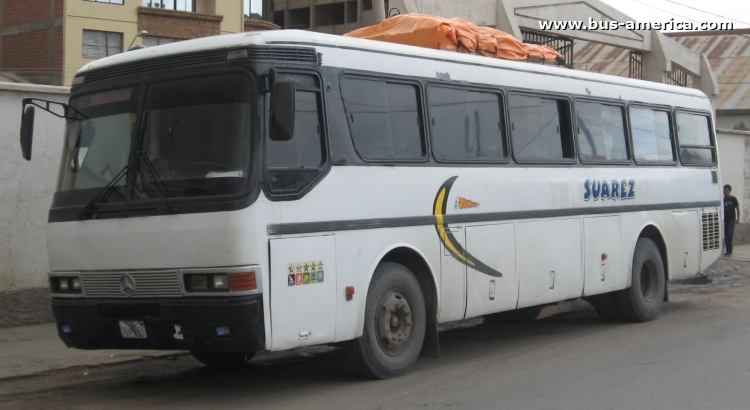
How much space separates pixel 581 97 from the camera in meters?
11.4

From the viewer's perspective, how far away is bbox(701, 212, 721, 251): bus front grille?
13.6m

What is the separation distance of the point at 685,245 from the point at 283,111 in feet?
26.4

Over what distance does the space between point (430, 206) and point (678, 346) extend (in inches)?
134

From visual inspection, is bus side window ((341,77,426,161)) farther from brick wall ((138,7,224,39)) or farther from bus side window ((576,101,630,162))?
brick wall ((138,7,224,39))

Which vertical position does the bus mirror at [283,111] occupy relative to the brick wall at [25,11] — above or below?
below

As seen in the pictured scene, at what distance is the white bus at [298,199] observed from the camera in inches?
283

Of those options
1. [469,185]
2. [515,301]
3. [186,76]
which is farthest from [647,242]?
[186,76]

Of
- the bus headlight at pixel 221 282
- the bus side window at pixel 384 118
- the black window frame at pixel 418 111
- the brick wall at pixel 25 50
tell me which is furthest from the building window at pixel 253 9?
the bus headlight at pixel 221 282

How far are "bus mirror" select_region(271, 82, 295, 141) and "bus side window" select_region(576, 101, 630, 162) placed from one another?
510 cm

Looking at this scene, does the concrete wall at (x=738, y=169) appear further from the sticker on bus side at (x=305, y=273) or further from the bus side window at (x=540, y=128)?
the sticker on bus side at (x=305, y=273)

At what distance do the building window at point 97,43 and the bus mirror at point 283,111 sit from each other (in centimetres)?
2331

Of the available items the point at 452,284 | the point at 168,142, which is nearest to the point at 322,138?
the point at 168,142

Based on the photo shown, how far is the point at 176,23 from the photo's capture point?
99.7 feet

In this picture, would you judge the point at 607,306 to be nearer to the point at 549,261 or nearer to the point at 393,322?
the point at 549,261
